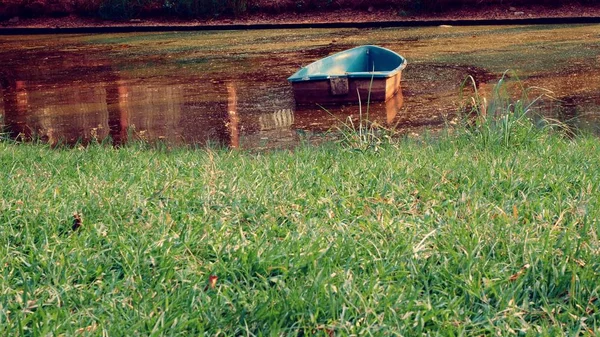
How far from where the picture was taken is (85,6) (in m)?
24.3

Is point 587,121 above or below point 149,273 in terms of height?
below

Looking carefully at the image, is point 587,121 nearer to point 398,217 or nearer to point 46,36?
point 398,217

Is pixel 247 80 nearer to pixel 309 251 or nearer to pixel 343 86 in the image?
pixel 343 86

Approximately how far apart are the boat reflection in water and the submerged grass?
3483mm

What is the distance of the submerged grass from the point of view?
8.82ft

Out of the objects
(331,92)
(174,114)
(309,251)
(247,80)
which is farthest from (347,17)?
(309,251)

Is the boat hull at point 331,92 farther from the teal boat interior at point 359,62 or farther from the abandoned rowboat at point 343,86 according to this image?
the teal boat interior at point 359,62

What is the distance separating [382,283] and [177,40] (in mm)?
17090

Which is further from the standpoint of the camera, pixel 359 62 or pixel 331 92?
pixel 359 62

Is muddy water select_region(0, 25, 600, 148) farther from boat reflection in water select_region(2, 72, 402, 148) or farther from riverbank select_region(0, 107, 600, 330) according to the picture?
riverbank select_region(0, 107, 600, 330)

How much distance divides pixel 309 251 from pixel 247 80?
9524mm

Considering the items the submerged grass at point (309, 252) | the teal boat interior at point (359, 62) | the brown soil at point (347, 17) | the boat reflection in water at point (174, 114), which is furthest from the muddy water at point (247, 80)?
the submerged grass at point (309, 252)


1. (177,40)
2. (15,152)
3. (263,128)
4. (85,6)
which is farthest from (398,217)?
(85,6)

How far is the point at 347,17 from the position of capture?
2186 cm
